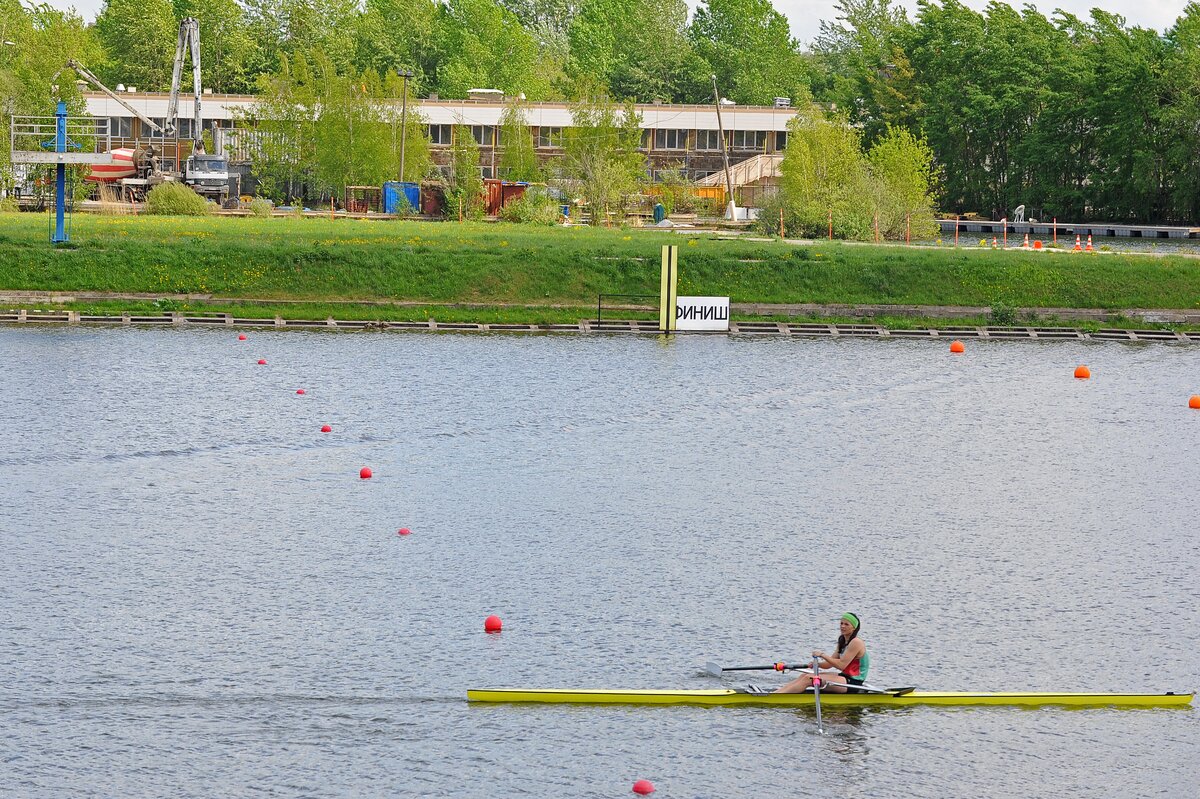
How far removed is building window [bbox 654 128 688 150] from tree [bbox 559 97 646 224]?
3471cm

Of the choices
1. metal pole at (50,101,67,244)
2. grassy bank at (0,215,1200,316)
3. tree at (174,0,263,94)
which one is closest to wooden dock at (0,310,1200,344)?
grassy bank at (0,215,1200,316)

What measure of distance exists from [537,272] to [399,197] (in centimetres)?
4445

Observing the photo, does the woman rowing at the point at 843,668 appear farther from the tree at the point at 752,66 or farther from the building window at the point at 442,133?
the tree at the point at 752,66

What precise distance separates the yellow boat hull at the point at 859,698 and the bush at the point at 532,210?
7395 cm

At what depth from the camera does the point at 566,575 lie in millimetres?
26328

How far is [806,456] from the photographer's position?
120 ft

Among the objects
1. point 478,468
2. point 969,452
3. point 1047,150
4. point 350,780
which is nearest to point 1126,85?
point 1047,150

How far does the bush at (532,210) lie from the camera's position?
9388cm

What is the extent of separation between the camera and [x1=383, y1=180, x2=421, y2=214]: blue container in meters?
106

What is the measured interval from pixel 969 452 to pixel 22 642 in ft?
75.6

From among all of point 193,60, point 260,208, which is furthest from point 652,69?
point 260,208

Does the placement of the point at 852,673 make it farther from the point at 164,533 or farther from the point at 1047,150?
the point at 1047,150

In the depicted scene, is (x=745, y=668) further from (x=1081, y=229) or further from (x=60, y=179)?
(x=1081, y=229)

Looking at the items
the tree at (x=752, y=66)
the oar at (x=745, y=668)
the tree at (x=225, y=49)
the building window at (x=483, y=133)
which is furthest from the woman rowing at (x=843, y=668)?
the tree at (x=752, y=66)
